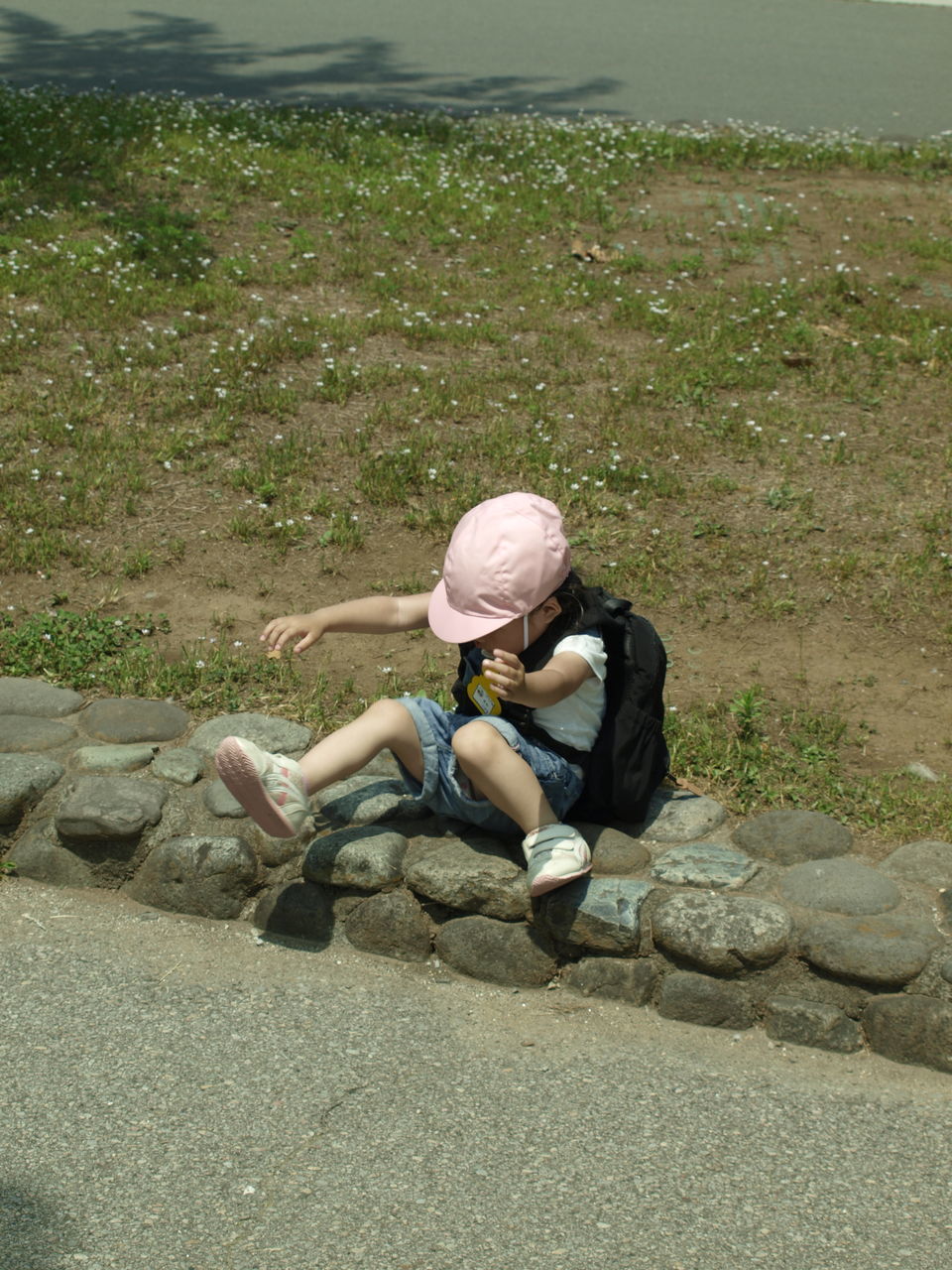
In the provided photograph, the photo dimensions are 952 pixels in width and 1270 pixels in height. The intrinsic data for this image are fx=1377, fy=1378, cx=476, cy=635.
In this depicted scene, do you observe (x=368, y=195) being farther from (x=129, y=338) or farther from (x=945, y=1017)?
(x=945, y=1017)

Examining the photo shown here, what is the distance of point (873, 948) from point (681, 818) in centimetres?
71

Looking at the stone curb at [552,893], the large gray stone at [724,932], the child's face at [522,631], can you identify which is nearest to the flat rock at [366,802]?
the stone curb at [552,893]

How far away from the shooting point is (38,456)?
227 inches

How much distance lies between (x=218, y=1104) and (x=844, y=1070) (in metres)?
1.38

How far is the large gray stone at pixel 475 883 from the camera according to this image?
3.41m

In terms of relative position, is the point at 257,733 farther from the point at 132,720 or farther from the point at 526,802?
the point at 526,802

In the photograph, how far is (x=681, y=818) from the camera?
3.73 meters

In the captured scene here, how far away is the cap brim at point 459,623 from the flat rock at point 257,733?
2.78ft

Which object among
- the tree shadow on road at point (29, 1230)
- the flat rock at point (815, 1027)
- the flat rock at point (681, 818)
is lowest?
the flat rock at point (815, 1027)

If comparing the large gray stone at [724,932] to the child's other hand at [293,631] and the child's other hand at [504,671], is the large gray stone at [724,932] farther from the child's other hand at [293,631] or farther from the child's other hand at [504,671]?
the child's other hand at [293,631]

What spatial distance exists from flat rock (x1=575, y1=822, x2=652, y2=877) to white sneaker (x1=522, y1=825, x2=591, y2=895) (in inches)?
4.7

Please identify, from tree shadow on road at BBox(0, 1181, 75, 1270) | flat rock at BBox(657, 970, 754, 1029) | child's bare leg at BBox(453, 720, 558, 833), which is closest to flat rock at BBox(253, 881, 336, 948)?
child's bare leg at BBox(453, 720, 558, 833)

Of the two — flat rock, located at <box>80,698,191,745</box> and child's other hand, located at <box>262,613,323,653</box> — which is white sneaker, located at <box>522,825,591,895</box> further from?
flat rock, located at <box>80,698,191,745</box>

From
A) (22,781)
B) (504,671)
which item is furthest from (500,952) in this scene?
(22,781)
